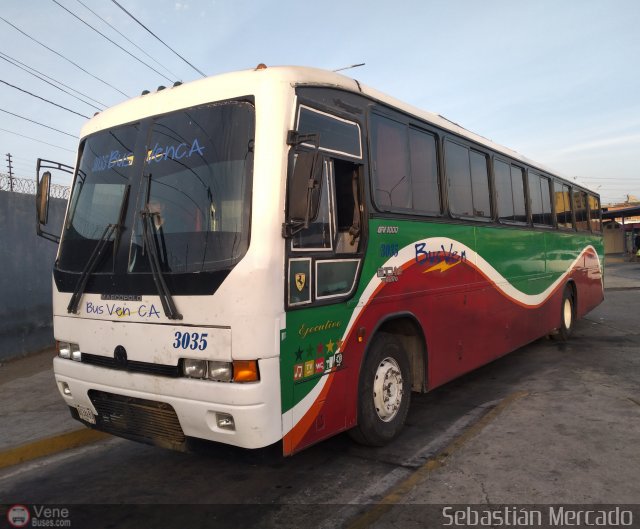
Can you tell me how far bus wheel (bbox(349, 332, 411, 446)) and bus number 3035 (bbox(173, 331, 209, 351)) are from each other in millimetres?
1455

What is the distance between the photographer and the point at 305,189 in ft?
11.0

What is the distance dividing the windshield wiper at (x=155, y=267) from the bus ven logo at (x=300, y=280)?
0.81 metres

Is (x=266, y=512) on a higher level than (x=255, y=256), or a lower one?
lower

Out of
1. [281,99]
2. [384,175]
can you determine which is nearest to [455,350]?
[384,175]

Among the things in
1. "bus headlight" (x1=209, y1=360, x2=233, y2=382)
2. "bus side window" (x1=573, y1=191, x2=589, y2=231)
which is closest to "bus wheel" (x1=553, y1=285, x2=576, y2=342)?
"bus side window" (x1=573, y1=191, x2=589, y2=231)

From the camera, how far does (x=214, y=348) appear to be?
10.9 feet

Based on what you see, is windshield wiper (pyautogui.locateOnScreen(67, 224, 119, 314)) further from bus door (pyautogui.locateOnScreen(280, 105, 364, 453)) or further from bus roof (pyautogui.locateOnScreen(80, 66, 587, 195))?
bus door (pyautogui.locateOnScreen(280, 105, 364, 453))

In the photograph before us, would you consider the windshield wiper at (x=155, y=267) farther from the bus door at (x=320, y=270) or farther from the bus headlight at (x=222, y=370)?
the bus door at (x=320, y=270)

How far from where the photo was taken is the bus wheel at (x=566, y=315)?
32.3ft

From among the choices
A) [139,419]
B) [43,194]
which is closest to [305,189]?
[139,419]

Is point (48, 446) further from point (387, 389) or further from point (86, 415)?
point (387, 389)

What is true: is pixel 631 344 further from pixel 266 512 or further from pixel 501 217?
pixel 266 512

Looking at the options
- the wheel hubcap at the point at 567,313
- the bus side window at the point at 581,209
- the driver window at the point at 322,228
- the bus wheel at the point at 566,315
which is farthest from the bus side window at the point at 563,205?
the driver window at the point at 322,228

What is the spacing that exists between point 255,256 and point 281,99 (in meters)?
1.13
